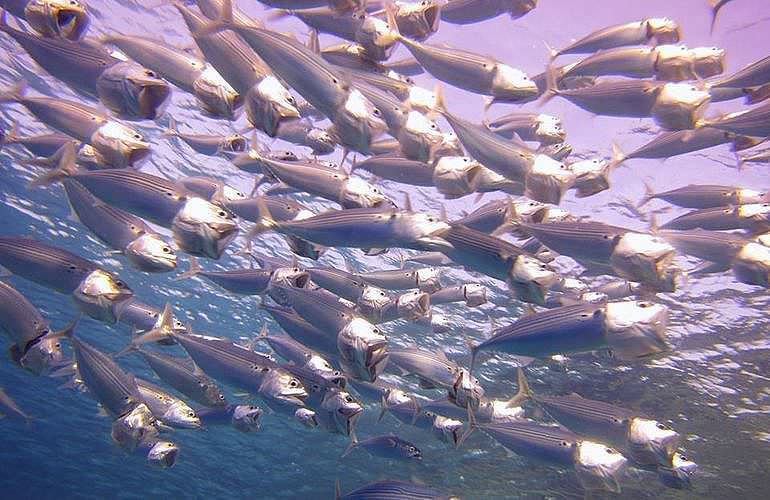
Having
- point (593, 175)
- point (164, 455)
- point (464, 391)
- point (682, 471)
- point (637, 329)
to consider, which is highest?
point (593, 175)

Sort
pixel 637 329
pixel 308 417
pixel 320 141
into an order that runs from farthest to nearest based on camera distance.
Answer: pixel 308 417, pixel 320 141, pixel 637 329

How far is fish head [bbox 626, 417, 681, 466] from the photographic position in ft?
18.1

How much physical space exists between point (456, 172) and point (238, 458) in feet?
93.7

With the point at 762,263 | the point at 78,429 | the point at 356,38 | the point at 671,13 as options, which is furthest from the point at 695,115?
the point at 78,429

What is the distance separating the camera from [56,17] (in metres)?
3.71

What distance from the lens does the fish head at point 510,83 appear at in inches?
175

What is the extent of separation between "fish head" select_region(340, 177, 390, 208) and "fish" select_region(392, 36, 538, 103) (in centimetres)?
130

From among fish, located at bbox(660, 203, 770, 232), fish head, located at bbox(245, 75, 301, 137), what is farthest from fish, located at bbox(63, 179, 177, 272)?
fish, located at bbox(660, 203, 770, 232)

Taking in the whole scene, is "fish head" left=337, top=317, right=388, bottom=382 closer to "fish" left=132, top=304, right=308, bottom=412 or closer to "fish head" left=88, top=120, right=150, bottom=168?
"fish" left=132, top=304, right=308, bottom=412

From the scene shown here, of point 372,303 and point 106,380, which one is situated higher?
point 372,303

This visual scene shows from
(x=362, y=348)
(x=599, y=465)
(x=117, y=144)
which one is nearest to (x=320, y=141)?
(x=117, y=144)

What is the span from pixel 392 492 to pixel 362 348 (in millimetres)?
2572

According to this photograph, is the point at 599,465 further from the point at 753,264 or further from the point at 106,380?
the point at 106,380

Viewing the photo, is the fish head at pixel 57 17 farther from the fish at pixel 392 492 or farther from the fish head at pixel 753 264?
the fish head at pixel 753 264
